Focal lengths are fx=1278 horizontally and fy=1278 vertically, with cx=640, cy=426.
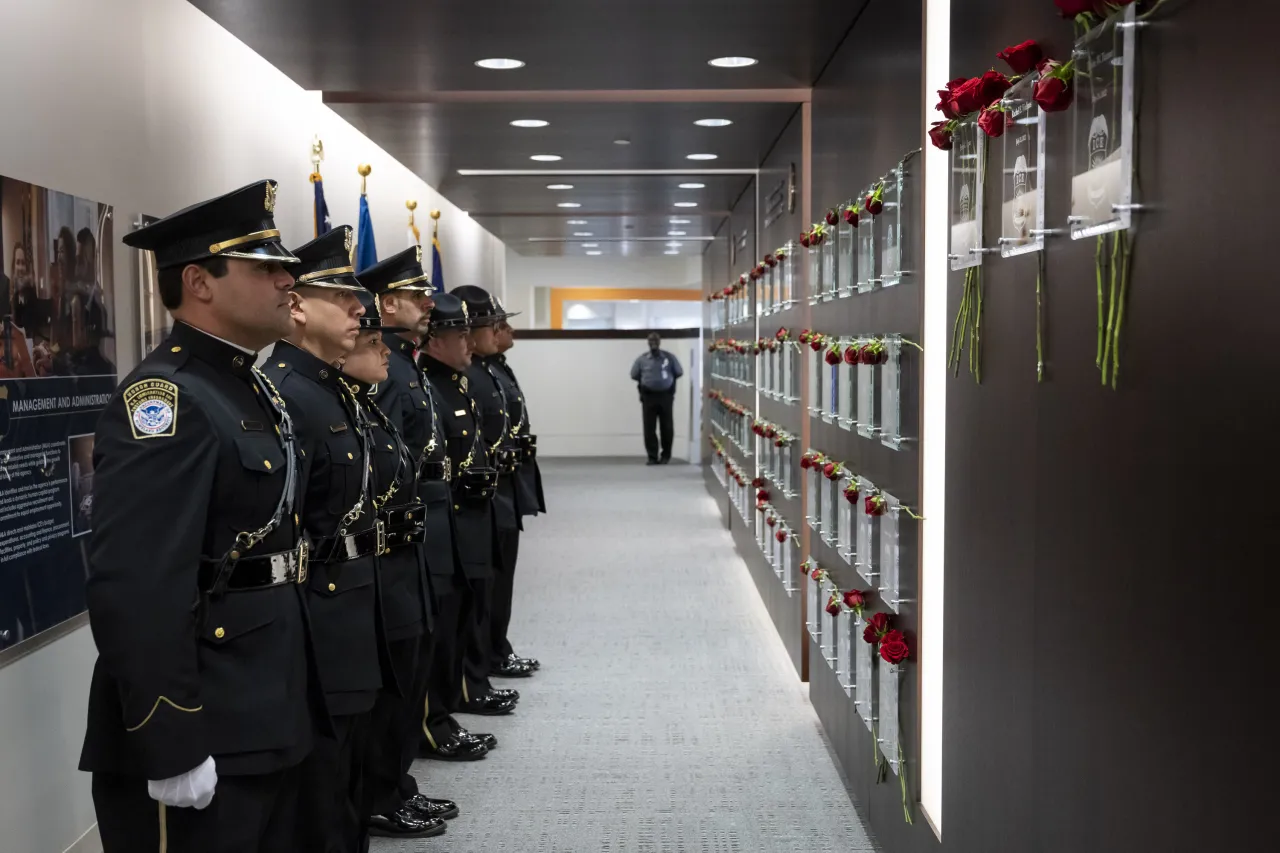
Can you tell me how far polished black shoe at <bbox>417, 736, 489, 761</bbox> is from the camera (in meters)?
4.68

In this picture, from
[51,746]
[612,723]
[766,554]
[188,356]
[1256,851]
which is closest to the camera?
[1256,851]

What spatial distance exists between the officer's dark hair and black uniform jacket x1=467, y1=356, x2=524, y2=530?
2784mm

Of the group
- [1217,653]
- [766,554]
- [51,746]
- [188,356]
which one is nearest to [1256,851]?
[1217,653]

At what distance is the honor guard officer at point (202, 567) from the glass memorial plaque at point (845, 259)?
2.07 meters

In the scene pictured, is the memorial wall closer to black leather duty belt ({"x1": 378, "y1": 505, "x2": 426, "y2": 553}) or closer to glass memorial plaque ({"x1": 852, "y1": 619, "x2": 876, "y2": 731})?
glass memorial plaque ({"x1": 852, "y1": 619, "x2": 876, "y2": 731})

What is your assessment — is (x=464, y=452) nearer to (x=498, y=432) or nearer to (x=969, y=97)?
(x=498, y=432)

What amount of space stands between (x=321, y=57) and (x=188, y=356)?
2.68 meters

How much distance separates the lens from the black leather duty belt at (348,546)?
2928 mm

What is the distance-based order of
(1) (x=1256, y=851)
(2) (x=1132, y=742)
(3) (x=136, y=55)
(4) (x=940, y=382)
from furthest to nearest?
(3) (x=136, y=55), (4) (x=940, y=382), (2) (x=1132, y=742), (1) (x=1256, y=851)

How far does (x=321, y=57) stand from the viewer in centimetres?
473

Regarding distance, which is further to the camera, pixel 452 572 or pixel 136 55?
pixel 452 572

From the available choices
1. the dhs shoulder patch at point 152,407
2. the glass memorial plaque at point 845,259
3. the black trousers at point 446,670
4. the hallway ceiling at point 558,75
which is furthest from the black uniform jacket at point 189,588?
the glass memorial plaque at point 845,259

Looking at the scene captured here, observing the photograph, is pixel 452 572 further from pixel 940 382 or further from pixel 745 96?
pixel 745 96

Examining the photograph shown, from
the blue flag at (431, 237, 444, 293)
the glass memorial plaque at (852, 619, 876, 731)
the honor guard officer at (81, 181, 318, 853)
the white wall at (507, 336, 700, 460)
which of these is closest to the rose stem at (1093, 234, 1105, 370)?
the honor guard officer at (81, 181, 318, 853)
